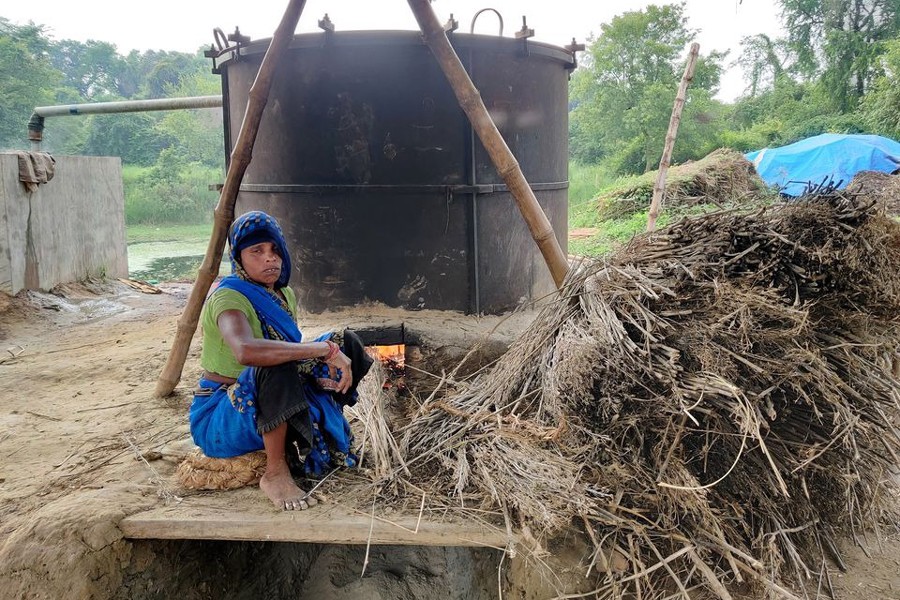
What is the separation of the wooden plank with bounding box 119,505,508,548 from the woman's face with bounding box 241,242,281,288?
0.98 m

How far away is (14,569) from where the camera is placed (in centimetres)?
227

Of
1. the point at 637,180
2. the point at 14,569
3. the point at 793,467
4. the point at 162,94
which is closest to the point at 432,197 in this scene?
the point at 793,467

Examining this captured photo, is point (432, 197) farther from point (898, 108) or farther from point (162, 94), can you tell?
point (162, 94)

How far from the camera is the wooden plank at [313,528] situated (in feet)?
7.68

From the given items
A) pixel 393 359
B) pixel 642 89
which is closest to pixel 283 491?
pixel 393 359

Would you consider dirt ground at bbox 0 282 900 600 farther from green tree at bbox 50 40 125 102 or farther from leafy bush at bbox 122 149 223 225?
green tree at bbox 50 40 125 102

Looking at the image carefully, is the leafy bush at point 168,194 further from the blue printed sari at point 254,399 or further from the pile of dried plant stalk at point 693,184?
the blue printed sari at point 254,399

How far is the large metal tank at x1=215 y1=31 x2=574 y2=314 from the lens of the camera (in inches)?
180

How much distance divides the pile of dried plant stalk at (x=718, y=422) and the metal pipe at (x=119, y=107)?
5.51 meters

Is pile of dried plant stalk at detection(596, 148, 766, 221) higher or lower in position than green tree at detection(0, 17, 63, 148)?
lower

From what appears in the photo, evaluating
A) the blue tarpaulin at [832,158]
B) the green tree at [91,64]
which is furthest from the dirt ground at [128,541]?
the green tree at [91,64]

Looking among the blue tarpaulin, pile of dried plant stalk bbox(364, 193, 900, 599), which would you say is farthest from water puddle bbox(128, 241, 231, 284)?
the blue tarpaulin

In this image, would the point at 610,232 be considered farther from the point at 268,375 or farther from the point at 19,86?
the point at 19,86

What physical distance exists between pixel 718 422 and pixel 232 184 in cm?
314
